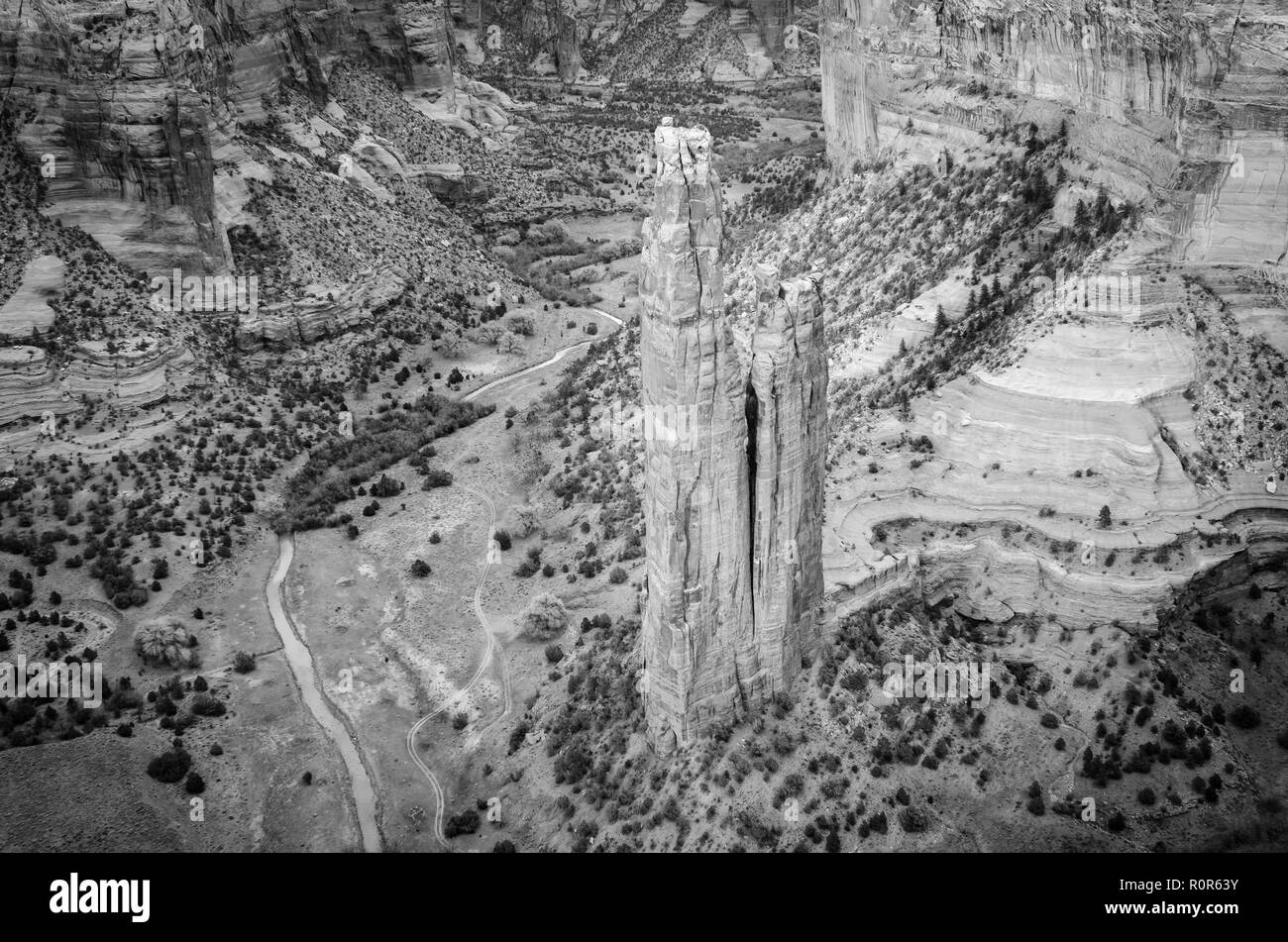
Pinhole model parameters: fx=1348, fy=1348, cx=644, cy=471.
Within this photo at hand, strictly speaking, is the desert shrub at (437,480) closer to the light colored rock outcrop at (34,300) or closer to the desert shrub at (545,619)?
the desert shrub at (545,619)

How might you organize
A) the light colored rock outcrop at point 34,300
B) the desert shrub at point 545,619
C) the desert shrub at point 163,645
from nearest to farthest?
the desert shrub at point 163,645 → the desert shrub at point 545,619 → the light colored rock outcrop at point 34,300

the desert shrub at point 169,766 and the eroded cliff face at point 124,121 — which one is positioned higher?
the eroded cliff face at point 124,121

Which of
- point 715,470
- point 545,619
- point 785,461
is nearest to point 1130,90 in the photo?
point 785,461

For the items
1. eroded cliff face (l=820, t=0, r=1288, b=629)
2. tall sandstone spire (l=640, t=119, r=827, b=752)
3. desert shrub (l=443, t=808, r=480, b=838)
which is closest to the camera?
tall sandstone spire (l=640, t=119, r=827, b=752)

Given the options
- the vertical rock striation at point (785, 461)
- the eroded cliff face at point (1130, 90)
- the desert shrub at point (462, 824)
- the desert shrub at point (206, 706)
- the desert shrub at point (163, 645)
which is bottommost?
the desert shrub at point (462, 824)

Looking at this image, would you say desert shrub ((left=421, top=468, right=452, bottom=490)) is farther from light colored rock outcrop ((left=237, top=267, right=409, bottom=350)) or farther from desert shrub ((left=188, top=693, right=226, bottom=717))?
desert shrub ((left=188, top=693, right=226, bottom=717))

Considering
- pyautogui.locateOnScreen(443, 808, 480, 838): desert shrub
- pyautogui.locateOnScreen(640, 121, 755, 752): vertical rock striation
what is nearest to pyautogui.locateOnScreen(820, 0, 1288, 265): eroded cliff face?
pyautogui.locateOnScreen(640, 121, 755, 752): vertical rock striation

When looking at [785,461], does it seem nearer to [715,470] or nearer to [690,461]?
[715,470]

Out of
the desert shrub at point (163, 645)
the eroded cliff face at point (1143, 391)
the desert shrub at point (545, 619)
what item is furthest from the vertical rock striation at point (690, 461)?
the desert shrub at point (163, 645)
